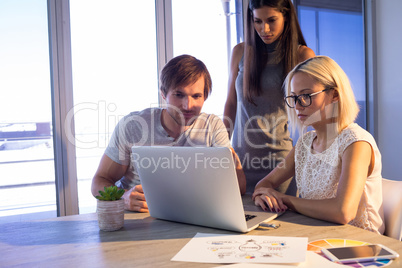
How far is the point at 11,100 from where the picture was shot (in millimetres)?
2699

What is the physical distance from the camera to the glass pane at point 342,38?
3.46m

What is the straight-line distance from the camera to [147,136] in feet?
5.99

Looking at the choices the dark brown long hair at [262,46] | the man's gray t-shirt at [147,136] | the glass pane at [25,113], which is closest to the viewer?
the man's gray t-shirt at [147,136]

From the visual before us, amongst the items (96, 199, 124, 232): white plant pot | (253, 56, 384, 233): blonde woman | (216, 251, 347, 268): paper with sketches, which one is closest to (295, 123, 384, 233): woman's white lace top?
(253, 56, 384, 233): blonde woman

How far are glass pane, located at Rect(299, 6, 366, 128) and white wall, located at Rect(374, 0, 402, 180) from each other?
0.15 metres

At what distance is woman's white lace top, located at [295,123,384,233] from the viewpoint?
139 cm

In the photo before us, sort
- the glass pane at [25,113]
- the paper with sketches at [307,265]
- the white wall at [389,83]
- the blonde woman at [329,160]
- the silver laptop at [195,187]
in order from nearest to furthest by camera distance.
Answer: the paper with sketches at [307,265] < the silver laptop at [195,187] < the blonde woman at [329,160] < the glass pane at [25,113] < the white wall at [389,83]

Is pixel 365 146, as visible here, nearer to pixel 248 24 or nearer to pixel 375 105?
pixel 248 24

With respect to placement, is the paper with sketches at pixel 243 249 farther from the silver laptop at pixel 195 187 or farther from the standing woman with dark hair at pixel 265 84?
the standing woman with dark hair at pixel 265 84

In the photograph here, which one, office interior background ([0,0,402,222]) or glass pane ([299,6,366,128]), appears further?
glass pane ([299,6,366,128])

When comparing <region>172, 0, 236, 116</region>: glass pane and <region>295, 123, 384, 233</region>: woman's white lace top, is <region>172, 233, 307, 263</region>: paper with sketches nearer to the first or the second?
<region>295, 123, 384, 233</region>: woman's white lace top

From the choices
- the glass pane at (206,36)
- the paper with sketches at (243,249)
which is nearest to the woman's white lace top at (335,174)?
the paper with sketches at (243,249)

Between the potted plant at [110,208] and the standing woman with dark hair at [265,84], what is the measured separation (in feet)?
3.30

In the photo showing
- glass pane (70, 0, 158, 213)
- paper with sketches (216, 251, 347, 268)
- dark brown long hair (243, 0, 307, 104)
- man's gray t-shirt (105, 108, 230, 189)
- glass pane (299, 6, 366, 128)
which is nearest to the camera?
paper with sketches (216, 251, 347, 268)
